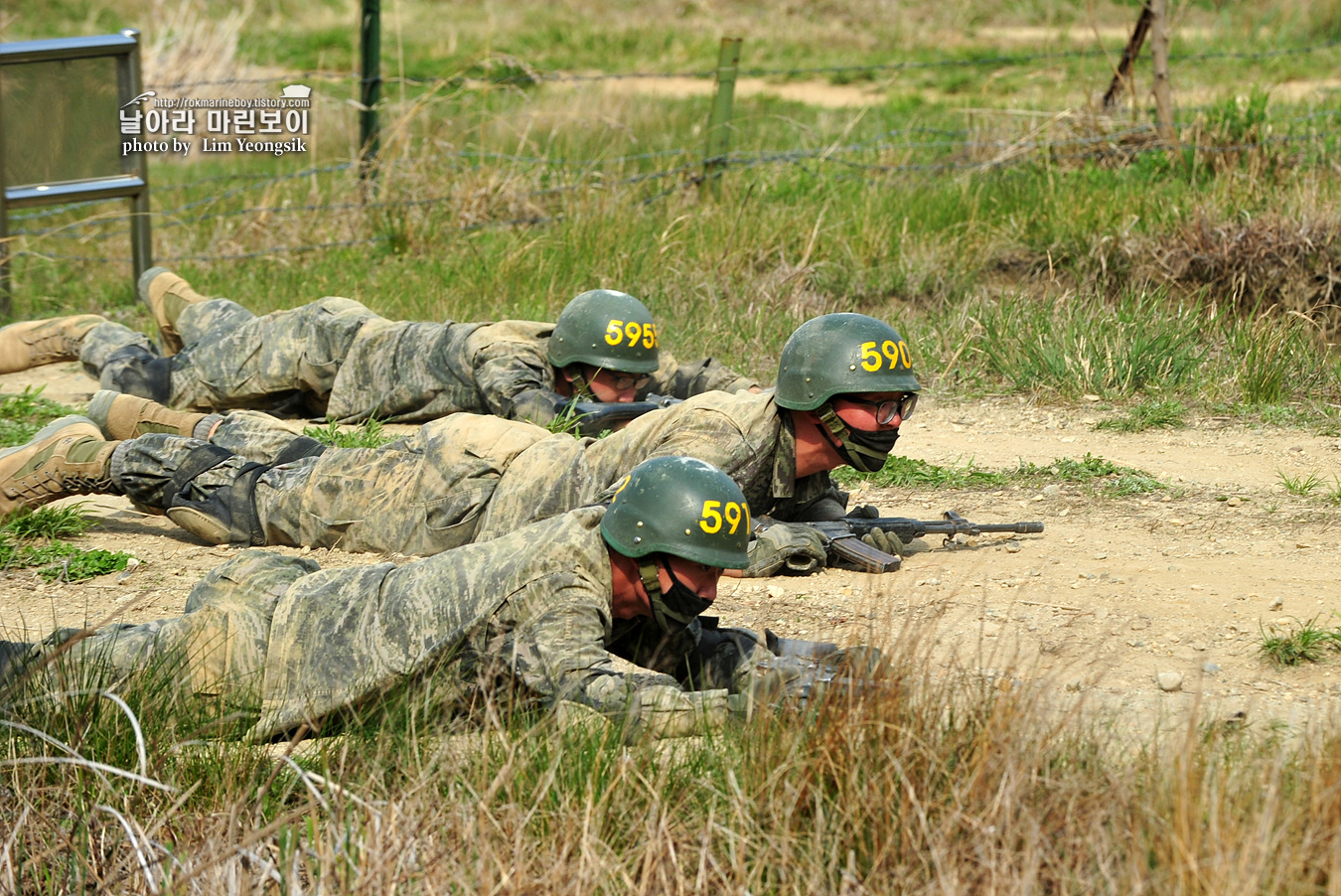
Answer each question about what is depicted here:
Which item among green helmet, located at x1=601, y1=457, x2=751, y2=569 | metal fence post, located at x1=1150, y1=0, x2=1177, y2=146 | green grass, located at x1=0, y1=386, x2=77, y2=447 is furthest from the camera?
metal fence post, located at x1=1150, y1=0, x2=1177, y2=146

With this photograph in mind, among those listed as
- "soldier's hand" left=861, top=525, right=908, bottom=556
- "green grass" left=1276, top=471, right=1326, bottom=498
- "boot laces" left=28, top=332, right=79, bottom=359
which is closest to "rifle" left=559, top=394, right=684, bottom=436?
"soldier's hand" left=861, top=525, right=908, bottom=556

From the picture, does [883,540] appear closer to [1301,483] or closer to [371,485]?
[371,485]

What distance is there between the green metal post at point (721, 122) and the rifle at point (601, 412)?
150 inches

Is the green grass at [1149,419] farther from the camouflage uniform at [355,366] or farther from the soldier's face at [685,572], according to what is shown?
the soldier's face at [685,572]

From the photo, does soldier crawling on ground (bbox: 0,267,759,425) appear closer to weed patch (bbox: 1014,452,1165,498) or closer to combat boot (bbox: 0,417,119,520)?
weed patch (bbox: 1014,452,1165,498)

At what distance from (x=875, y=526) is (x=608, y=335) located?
5.39 feet

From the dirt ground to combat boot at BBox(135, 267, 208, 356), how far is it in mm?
1721

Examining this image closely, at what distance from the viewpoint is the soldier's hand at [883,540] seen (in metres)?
5.17

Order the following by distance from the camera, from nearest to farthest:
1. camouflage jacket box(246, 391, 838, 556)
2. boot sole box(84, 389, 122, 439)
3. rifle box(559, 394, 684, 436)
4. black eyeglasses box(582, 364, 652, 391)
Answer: camouflage jacket box(246, 391, 838, 556)
boot sole box(84, 389, 122, 439)
rifle box(559, 394, 684, 436)
black eyeglasses box(582, 364, 652, 391)

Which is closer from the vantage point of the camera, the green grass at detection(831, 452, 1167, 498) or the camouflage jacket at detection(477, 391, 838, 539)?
the camouflage jacket at detection(477, 391, 838, 539)

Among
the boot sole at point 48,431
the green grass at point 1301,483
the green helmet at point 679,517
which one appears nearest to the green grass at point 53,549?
the boot sole at point 48,431

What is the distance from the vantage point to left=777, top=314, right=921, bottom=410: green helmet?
15.8 feet

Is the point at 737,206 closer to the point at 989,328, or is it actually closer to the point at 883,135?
the point at 883,135

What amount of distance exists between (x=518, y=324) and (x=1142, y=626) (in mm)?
3263
